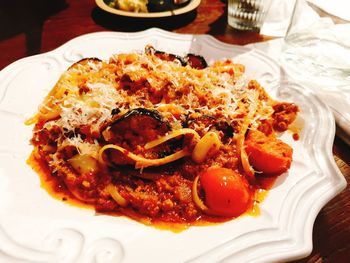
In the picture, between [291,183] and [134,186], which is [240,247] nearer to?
[291,183]

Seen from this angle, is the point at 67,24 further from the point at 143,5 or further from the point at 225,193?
the point at 225,193

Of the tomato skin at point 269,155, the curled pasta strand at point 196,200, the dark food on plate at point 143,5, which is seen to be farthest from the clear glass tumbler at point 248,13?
the curled pasta strand at point 196,200

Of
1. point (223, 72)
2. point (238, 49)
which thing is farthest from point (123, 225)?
point (238, 49)

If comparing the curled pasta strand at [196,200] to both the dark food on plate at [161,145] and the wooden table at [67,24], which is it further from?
the wooden table at [67,24]

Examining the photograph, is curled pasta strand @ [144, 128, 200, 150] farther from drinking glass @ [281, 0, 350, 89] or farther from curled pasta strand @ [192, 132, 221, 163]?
drinking glass @ [281, 0, 350, 89]

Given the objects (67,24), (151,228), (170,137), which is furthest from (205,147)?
(67,24)

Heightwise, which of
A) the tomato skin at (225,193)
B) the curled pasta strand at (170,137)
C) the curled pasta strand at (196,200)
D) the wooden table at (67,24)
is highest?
the curled pasta strand at (170,137)

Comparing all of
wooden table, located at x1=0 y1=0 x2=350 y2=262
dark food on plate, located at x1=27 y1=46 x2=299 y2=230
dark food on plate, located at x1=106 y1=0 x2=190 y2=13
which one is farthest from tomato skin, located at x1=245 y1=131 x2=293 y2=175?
dark food on plate, located at x1=106 y1=0 x2=190 y2=13
